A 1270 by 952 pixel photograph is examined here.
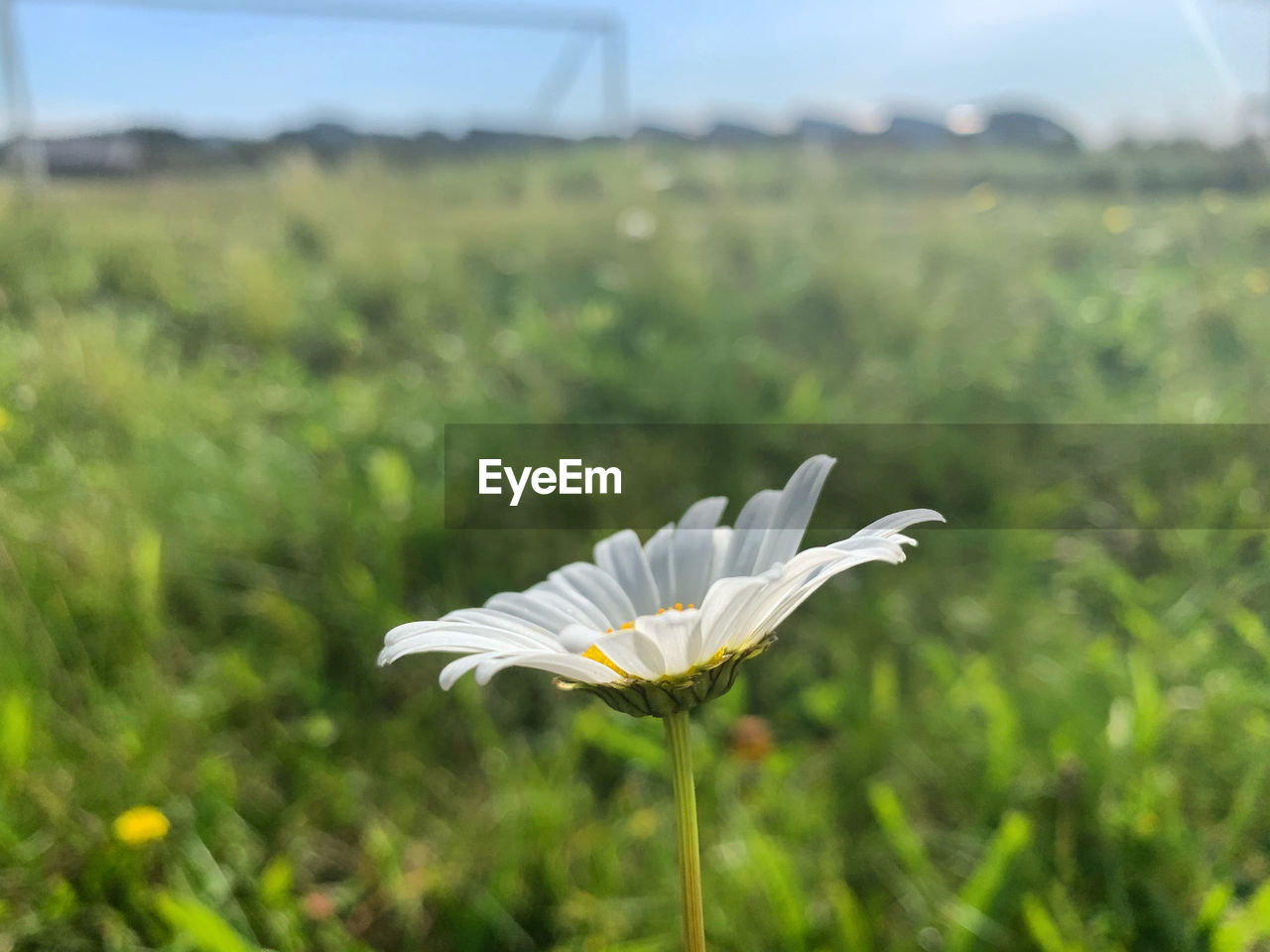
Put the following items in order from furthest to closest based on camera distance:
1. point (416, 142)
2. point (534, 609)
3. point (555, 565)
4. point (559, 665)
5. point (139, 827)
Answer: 1. point (416, 142)
2. point (555, 565)
3. point (139, 827)
4. point (534, 609)
5. point (559, 665)

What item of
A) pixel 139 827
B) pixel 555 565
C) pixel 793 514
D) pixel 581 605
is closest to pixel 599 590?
pixel 581 605

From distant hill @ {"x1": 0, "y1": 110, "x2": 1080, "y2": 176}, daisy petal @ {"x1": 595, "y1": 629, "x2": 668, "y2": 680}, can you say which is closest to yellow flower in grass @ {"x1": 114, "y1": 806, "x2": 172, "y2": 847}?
daisy petal @ {"x1": 595, "y1": 629, "x2": 668, "y2": 680}

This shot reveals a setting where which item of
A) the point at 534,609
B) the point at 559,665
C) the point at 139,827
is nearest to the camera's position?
the point at 559,665

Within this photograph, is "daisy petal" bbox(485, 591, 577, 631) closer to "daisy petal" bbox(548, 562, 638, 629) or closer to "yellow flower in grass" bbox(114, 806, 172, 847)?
"daisy petal" bbox(548, 562, 638, 629)

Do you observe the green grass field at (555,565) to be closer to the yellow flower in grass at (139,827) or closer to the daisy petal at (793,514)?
the yellow flower in grass at (139,827)

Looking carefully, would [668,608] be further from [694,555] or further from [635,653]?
[635,653]

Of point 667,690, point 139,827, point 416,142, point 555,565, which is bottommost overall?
point 139,827

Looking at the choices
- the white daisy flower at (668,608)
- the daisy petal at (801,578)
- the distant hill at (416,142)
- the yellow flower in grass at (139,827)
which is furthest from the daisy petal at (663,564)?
the distant hill at (416,142)
